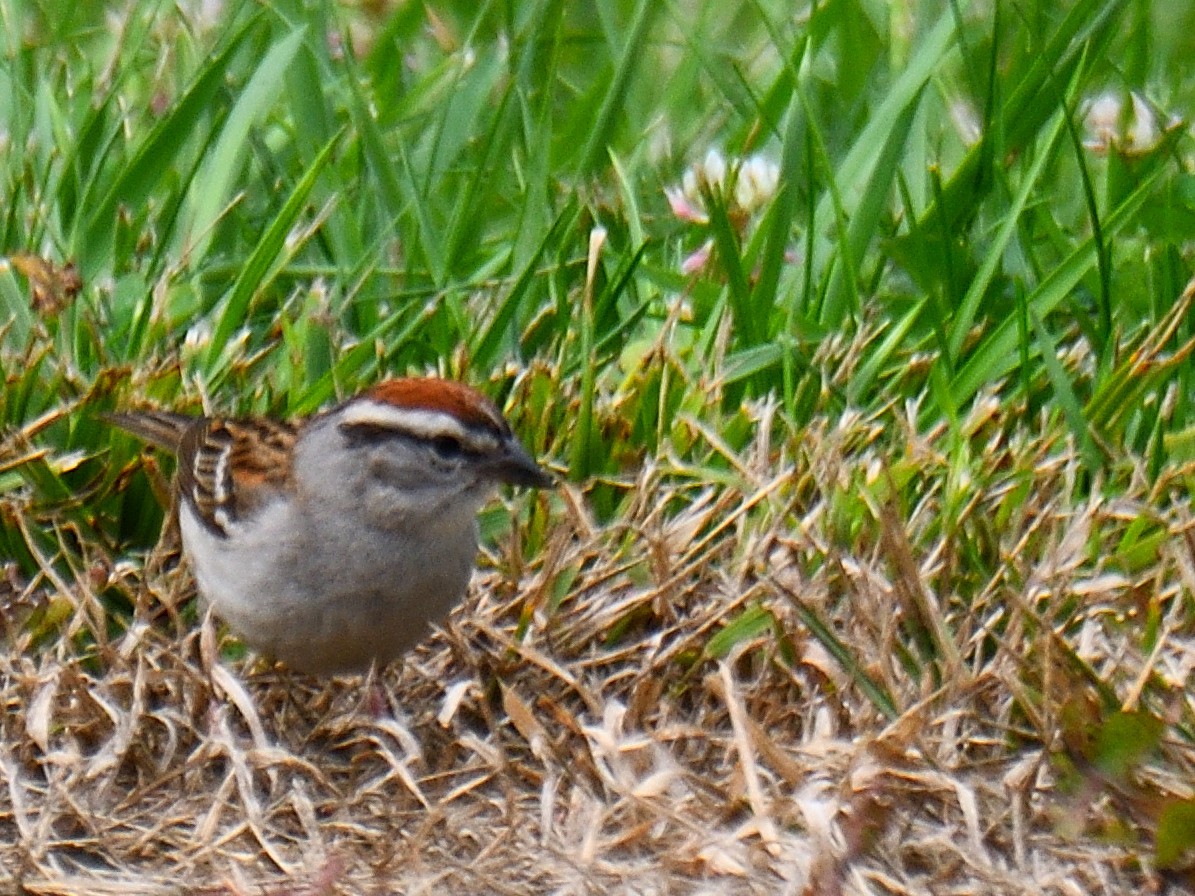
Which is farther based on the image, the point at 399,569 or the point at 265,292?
the point at 265,292

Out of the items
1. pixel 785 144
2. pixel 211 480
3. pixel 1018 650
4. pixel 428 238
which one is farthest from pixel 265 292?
pixel 1018 650

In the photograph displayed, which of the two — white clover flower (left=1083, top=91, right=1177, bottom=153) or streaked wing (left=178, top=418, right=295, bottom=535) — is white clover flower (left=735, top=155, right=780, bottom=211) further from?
streaked wing (left=178, top=418, right=295, bottom=535)

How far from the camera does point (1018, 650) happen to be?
3.48 meters

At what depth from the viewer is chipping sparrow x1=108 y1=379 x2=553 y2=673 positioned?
3.74m

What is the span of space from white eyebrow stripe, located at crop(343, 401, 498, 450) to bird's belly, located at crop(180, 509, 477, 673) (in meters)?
0.17

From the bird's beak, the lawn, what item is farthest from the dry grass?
the bird's beak

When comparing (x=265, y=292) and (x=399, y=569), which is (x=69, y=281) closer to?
(x=265, y=292)

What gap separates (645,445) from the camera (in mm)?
4195

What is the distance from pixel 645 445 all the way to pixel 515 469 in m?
0.44

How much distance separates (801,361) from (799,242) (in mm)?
710

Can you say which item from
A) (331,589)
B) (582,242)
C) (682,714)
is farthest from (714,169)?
(682,714)

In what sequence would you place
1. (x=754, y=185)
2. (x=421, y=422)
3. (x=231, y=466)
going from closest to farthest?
(x=421, y=422), (x=231, y=466), (x=754, y=185)

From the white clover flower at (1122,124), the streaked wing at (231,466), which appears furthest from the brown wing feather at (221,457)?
the white clover flower at (1122,124)

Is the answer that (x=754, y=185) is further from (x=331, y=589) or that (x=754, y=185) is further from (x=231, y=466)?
(x=331, y=589)
